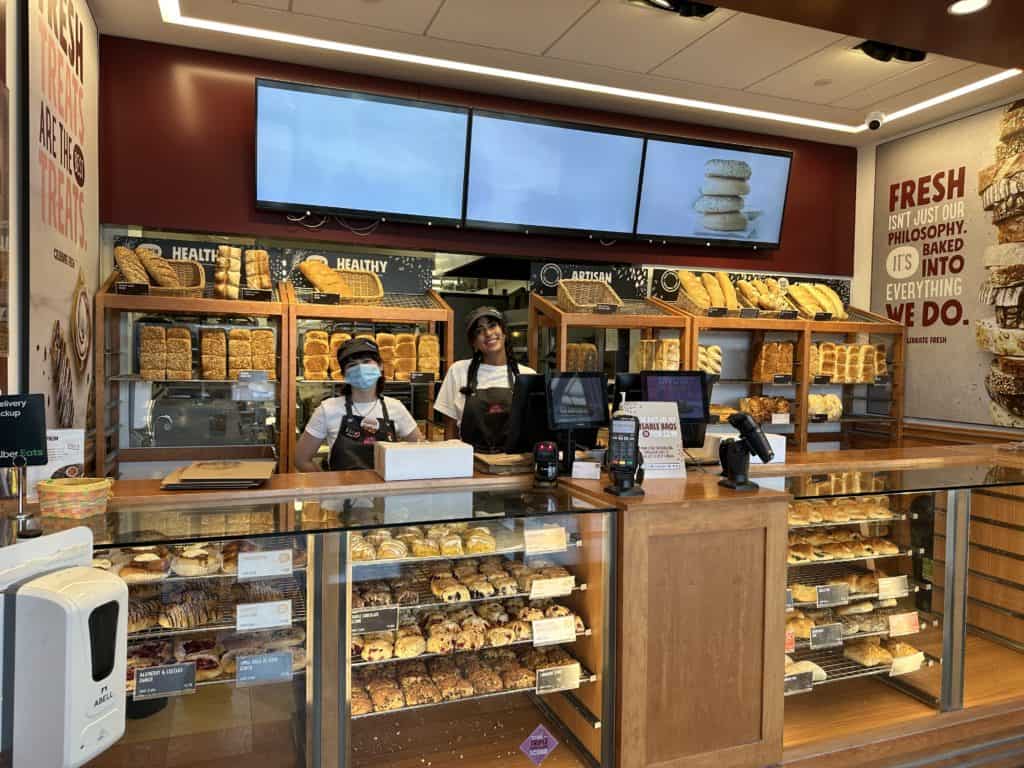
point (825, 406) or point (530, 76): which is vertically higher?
point (530, 76)

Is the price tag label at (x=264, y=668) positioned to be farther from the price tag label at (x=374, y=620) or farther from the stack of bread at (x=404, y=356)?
the stack of bread at (x=404, y=356)

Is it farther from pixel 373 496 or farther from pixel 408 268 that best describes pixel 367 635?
pixel 408 268

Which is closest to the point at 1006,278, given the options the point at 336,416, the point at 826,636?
the point at 826,636

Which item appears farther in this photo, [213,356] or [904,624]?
[213,356]

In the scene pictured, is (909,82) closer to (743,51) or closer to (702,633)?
(743,51)

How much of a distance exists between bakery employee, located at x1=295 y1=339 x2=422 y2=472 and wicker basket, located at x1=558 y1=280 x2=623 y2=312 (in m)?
1.52

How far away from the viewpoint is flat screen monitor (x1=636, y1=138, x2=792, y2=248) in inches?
193

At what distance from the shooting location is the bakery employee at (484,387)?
360cm

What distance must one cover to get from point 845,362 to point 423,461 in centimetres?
385

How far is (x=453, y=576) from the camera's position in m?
2.17

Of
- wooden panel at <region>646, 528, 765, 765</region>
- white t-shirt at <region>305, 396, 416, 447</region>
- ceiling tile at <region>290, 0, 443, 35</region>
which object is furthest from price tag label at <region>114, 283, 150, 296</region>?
wooden panel at <region>646, 528, 765, 765</region>

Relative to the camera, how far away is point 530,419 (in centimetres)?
256

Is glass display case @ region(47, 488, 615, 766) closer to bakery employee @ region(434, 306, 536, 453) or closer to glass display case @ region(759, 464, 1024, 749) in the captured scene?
glass display case @ region(759, 464, 1024, 749)

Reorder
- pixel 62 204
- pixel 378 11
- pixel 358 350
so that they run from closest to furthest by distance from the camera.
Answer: pixel 62 204 < pixel 358 350 < pixel 378 11
